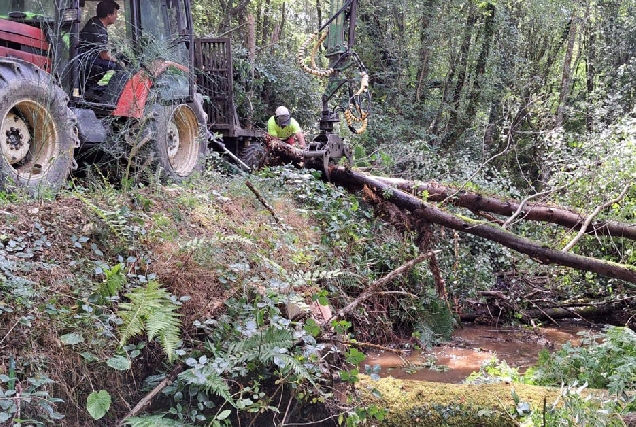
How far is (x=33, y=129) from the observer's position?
5883mm

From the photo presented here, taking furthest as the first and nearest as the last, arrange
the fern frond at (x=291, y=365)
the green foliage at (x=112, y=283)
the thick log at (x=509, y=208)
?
the thick log at (x=509, y=208), the green foliage at (x=112, y=283), the fern frond at (x=291, y=365)

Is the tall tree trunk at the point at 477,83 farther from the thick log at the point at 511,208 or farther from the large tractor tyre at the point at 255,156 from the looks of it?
the thick log at the point at 511,208

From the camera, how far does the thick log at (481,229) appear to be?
6.60 metres

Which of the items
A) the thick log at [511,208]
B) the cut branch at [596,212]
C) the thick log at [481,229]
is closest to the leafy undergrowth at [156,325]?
the thick log at [481,229]

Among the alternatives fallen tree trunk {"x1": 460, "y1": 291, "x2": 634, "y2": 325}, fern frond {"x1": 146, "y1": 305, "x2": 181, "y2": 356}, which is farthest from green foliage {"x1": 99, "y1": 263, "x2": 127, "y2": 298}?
fallen tree trunk {"x1": 460, "y1": 291, "x2": 634, "y2": 325}

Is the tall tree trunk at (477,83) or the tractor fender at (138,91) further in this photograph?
the tall tree trunk at (477,83)

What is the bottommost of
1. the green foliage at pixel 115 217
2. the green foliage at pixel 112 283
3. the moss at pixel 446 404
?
the moss at pixel 446 404

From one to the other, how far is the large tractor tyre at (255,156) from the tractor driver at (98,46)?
9.09ft

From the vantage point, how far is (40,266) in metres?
3.77

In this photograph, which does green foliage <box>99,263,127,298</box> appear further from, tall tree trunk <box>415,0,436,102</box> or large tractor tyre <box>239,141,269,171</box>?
tall tree trunk <box>415,0,436,102</box>

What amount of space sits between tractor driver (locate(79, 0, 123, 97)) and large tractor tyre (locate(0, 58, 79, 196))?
71 centimetres

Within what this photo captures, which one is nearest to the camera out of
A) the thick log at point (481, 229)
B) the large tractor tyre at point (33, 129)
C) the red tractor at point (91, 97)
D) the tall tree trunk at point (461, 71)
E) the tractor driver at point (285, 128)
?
the large tractor tyre at point (33, 129)

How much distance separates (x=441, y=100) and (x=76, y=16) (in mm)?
13344

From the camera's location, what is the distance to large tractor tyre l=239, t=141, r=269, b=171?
9031 mm
